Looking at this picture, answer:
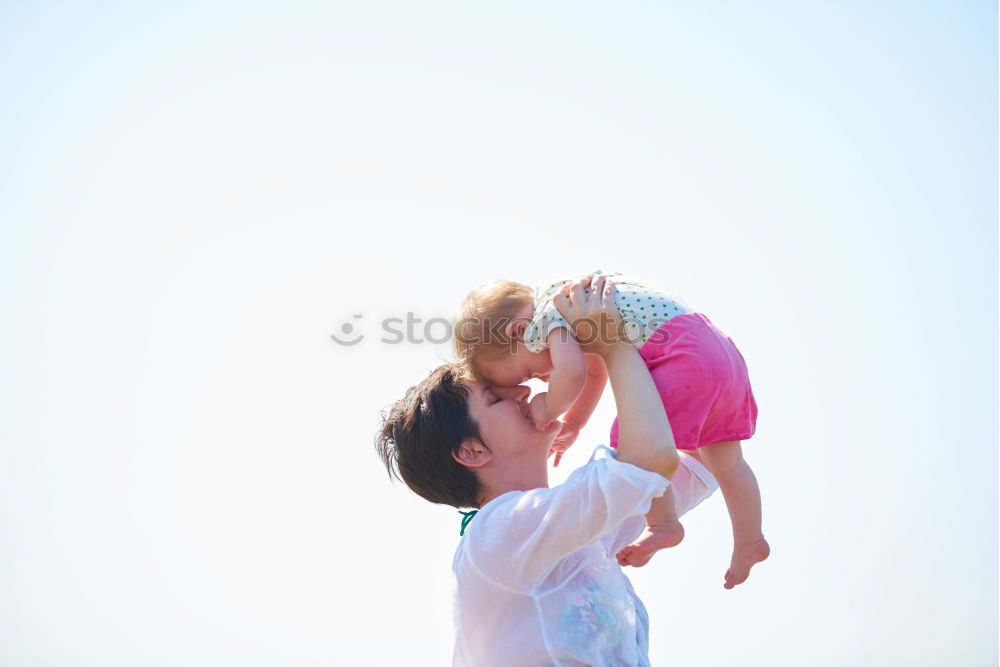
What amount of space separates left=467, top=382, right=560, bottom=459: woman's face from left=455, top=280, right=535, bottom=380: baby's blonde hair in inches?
4.0

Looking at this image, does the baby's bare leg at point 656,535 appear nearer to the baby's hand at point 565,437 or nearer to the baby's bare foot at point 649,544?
the baby's bare foot at point 649,544

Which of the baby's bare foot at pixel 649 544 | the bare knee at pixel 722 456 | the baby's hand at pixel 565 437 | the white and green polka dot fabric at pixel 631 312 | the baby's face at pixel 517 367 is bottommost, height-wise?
the baby's bare foot at pixel 649 544

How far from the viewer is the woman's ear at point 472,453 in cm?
306

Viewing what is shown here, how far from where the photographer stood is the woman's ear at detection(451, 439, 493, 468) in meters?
3.06

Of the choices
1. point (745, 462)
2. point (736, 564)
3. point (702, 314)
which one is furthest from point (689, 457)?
point (702, 314)

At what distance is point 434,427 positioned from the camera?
10.2ft

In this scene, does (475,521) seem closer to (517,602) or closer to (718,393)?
(517,602)

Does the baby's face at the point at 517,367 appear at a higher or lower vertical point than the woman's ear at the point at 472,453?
higher

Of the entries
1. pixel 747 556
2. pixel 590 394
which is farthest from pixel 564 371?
pixel 747 556

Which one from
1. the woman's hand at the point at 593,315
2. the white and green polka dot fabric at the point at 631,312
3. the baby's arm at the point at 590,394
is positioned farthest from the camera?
the baby's arm at the point at 590,394

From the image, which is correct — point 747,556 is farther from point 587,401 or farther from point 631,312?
point 631,312

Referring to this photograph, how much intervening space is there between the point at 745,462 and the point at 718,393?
0.54 metres

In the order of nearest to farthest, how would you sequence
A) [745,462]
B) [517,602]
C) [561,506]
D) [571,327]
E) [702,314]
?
[561,506]
[517,602]
[571,327]
[702,314]
[745,462]

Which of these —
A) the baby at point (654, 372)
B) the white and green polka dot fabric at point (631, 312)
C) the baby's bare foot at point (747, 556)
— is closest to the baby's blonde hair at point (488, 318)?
the baby at point (654, 372)
